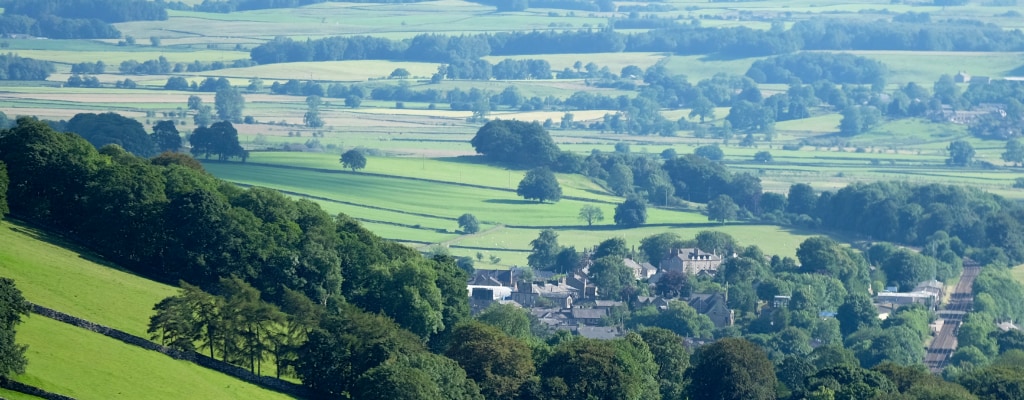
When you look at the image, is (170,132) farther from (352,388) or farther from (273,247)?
(352,388)

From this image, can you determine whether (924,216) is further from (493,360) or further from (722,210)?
(493,360)

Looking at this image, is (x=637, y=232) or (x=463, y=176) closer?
(x=637, y=232)

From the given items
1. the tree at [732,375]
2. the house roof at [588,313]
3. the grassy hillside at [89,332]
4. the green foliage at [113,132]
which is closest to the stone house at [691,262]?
the house roof at [588,313]

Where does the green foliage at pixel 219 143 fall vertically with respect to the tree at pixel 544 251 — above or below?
above

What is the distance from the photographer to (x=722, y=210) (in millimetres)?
164375

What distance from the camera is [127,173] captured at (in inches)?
3499

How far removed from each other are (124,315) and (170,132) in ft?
318

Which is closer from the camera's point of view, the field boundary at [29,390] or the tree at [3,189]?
the field boundary at [29,390]

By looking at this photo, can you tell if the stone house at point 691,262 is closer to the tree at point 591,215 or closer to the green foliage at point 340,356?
the tree at point 591,215

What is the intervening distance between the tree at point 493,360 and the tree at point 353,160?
294 ft

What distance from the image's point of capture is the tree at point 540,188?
16812 centimetres

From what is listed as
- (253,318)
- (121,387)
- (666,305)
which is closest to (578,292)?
(666,305)

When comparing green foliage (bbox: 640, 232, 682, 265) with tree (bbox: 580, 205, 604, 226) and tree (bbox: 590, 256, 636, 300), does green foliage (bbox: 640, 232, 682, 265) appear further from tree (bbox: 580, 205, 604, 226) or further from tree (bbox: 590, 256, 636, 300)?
tree (bbox: 580, 205, 604, 226)

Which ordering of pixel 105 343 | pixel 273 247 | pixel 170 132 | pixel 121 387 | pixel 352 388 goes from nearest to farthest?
pixel 121 387, pixel 105 343, pixel 352 388, pixel 273 247, pixel 170 132
